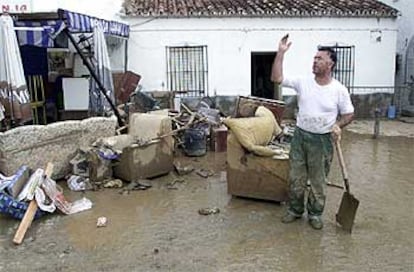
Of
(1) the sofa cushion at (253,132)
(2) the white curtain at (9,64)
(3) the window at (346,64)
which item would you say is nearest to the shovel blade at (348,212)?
(1) the sofa cushion at (253,132)

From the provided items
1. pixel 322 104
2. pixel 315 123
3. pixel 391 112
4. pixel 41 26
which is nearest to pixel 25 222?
pixel 315 123

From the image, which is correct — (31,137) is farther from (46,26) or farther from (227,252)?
(227,252)

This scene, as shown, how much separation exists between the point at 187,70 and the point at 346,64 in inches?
196

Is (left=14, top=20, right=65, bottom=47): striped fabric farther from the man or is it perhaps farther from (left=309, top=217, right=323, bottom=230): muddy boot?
(left=309, top=217, right=323, bottom=230): muddy boot

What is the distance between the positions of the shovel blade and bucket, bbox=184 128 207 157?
4143mm

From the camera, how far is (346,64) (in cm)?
1492

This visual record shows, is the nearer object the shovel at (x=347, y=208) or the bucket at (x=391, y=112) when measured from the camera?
the shovel at (x=347, y=208)

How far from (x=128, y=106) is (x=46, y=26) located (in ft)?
9.01

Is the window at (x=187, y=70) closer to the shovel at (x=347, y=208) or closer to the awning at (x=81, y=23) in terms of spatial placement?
the awning at (x=81, y=23)

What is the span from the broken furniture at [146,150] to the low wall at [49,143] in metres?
0.49

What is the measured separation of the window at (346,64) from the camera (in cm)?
1480

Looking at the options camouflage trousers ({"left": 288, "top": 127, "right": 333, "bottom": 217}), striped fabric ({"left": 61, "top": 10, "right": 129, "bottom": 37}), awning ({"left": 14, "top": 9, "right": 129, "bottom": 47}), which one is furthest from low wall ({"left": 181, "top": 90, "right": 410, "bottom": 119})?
camouflage trousers ({"left": 288, "top": 127, "right": 333, "bottom": 217})

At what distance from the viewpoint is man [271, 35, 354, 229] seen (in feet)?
16.1

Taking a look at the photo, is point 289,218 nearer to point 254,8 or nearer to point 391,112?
point 254,8
